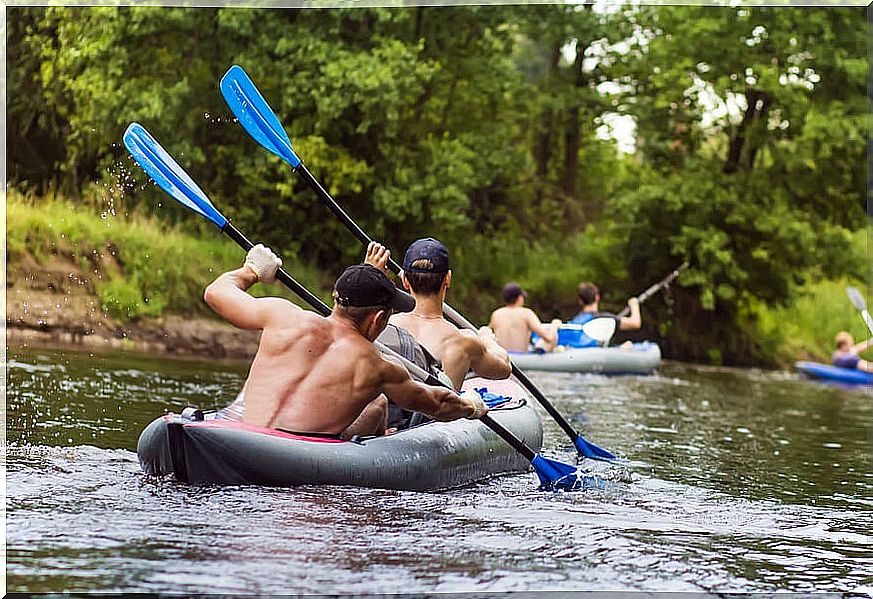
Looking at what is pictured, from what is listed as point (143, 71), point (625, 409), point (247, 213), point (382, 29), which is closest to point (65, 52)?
point (143, 71)

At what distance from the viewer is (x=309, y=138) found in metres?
12.5

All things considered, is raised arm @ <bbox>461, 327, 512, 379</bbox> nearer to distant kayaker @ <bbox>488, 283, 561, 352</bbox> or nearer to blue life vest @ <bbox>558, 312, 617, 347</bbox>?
distant kayaker @ <bbox>488, 283, 561, 352</bbox>

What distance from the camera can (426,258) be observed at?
4.50 metres

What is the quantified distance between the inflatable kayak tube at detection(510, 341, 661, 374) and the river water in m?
3.63

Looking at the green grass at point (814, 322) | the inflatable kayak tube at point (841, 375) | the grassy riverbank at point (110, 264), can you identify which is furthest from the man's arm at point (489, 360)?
the green grass at point (814, 322)

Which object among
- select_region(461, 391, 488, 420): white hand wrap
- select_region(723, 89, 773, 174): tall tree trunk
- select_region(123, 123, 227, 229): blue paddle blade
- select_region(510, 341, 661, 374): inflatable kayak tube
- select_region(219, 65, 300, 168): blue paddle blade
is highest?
select_region(723, 89, 773, 174): tall tree trunk

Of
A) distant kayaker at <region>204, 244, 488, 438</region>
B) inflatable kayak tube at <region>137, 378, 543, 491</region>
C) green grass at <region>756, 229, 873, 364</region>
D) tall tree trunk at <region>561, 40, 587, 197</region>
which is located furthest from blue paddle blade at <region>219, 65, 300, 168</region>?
green grass at <region>756, 229, 873, 364</region>

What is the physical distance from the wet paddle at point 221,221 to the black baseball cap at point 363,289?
37cm

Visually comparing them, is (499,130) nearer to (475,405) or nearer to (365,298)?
(475,405)

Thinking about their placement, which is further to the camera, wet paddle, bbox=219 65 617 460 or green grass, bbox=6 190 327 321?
green grass, bbox=6 190 327 321

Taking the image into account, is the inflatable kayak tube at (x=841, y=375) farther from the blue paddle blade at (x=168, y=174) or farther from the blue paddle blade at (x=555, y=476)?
the blue paddle blade at (x=168, y=174)

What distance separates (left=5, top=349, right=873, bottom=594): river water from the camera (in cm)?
291

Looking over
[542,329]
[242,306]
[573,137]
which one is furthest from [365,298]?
[573,137]

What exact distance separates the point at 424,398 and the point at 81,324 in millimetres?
6351
